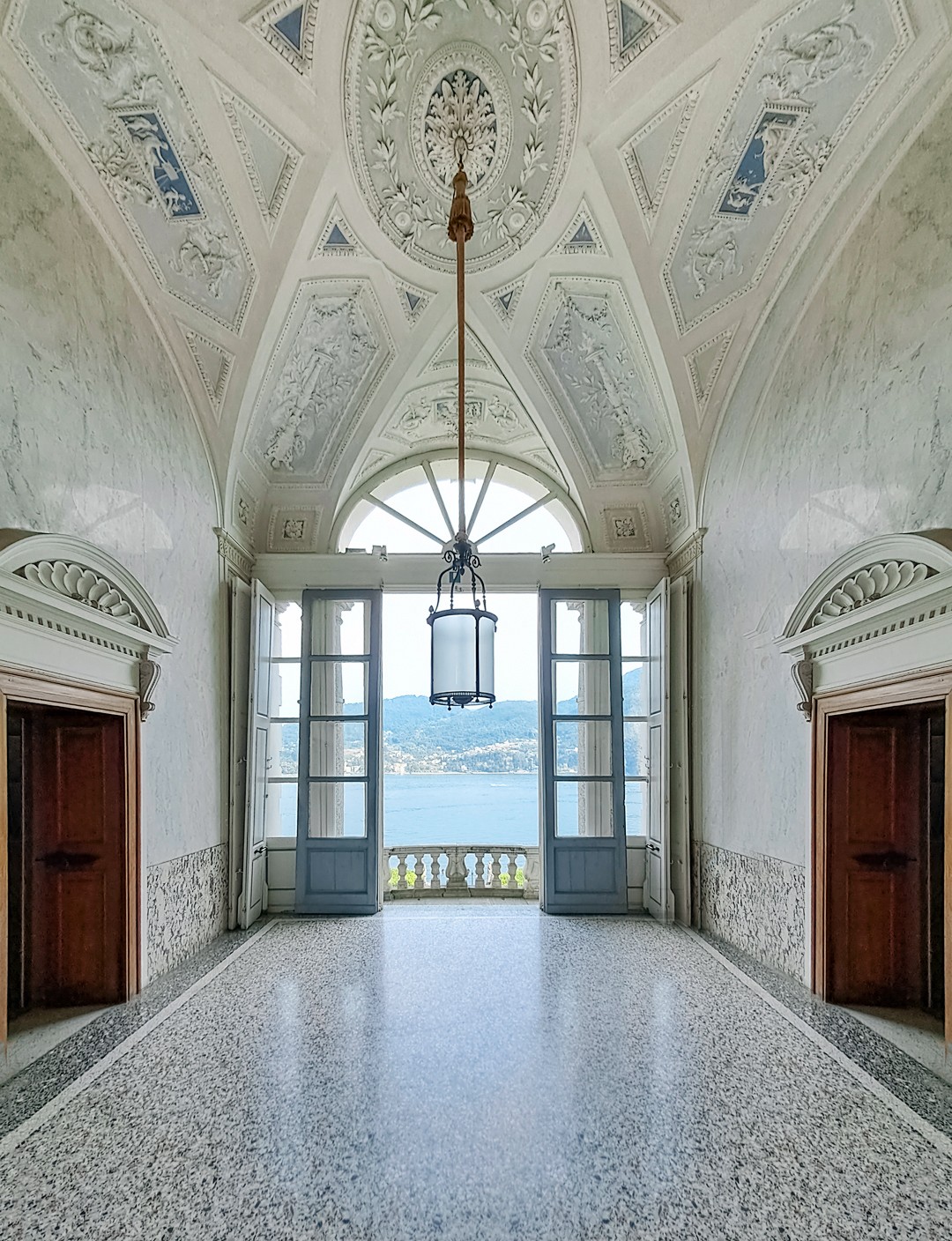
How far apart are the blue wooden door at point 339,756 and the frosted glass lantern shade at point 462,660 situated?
11.0 ft

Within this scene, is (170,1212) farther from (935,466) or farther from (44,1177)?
(935,466)

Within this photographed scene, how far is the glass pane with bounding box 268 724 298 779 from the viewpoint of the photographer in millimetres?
7309

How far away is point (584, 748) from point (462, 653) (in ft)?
12.5

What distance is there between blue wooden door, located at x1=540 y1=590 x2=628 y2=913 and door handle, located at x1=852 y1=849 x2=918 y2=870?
273cm

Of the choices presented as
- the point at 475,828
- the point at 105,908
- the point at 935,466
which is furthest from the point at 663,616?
the point at 475,828

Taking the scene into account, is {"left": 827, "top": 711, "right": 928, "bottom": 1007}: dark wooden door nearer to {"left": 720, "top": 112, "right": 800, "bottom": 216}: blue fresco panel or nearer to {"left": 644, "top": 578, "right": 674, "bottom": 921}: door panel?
{"left": 644, "top": 578, "right": 674, "bottom": 921}: door panel

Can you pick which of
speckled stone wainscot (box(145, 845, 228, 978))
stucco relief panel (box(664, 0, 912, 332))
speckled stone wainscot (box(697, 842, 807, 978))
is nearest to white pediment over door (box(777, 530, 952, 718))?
speckled stone wainscot (box(697, 842, 807, 978))

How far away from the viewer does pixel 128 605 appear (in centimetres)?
453

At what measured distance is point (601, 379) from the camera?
6.68 metres

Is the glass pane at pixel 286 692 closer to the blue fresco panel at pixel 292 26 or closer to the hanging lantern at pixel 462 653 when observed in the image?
the hanging lantern at pixel 462 653

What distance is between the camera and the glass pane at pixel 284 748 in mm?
7309

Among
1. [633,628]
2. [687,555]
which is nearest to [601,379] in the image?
[687,555]

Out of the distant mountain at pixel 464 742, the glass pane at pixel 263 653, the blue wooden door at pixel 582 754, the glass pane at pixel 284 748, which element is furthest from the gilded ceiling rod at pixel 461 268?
the distant mountain at pixel 464 742

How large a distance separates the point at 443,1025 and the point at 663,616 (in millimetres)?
4118
